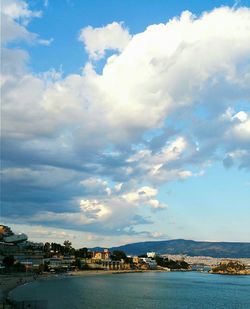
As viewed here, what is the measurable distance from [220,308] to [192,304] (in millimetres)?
5931

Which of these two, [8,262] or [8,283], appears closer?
[8,283]

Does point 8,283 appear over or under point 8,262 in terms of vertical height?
under

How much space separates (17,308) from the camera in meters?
60.7

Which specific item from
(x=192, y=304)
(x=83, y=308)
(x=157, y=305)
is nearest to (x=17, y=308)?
(x=83, y=308)

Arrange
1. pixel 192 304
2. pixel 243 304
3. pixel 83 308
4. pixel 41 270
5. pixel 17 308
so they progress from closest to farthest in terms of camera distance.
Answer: pixel 17 308 < pixel 83 308 < pixel 192 304 < pixel 243 304 < pixel 41 270

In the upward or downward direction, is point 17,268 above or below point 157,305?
above

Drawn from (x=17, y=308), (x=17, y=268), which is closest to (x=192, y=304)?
(x=17, y=308)

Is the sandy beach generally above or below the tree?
below

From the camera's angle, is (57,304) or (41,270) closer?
(57,304)

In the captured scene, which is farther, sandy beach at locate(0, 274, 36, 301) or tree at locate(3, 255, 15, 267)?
tree at locate(3, 255, 15, 267)

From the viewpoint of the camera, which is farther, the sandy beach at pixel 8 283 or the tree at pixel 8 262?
the tree at pixel 8 262

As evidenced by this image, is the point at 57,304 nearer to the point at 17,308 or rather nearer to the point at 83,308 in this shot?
the point at 83,308

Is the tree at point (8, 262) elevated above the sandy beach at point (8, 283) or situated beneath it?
elevated above

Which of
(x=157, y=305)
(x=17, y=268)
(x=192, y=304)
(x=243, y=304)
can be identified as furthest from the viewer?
(x=17, y=268)
